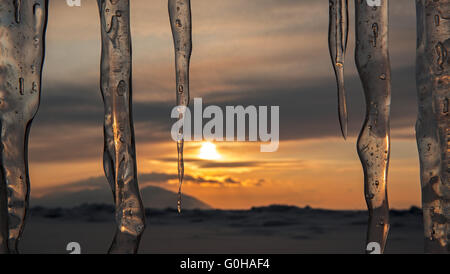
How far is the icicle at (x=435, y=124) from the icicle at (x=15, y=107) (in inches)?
126

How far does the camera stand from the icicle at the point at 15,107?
4.79 meters

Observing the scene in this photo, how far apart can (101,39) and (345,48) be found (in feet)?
7.12

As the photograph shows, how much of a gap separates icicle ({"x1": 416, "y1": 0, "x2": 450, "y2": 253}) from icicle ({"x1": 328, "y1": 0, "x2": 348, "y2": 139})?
0.68 meters

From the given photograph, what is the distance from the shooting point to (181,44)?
5582 millimetres

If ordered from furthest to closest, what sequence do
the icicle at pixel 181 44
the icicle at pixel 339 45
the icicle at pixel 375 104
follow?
the icicle at pixel 181 44
the icicle at pixel 339 45
the icicle at pixel 375 104

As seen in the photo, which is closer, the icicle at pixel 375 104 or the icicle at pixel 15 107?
the icicle at pixel 15 107

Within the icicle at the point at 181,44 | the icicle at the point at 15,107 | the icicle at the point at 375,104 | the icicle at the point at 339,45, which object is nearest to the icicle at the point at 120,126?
the icicle at the point at 15,107

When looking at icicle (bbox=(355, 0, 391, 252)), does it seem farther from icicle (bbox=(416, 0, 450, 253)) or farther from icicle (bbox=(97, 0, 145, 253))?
icicle (bbox=(97, 0, 145, 253))

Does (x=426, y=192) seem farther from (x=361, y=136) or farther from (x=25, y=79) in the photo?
(x=25, y=79)

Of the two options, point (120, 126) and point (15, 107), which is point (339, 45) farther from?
point (15, 107)

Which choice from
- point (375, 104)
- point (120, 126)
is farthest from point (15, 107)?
point (375, 104)

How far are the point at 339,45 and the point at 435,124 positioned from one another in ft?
3.70

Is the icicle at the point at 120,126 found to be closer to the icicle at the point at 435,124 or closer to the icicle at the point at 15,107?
the icicle at the point at 15,107
